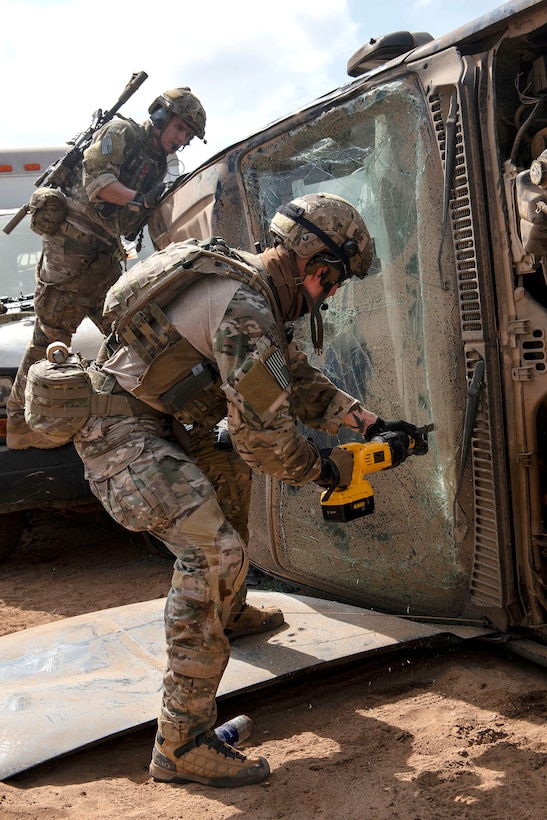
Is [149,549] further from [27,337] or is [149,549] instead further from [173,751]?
[173,751]

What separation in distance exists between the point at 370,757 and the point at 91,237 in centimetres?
355

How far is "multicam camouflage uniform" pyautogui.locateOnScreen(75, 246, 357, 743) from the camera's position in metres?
2.71

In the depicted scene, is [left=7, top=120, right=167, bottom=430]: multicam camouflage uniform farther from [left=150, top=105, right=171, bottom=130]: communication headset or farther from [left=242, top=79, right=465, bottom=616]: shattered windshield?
[left=242, top=79, right=465, bottom=616]: shattered windshield

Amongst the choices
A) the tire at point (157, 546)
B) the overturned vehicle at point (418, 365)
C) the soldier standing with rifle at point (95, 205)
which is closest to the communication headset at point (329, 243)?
the overturned vehicle at point (418, 365)

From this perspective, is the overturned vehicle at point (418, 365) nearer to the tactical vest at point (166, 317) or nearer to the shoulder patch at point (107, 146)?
the tactical vest at point (166, 317)

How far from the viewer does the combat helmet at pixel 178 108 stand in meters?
5.11

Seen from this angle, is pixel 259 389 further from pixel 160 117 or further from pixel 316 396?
pixel 160 117

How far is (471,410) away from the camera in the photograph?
3189mm

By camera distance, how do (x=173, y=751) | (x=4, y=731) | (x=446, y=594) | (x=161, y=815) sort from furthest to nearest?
1. (x=446, y=594)
2. (x=4, y=731)
3. (x=173, y=751)
4. (x=161, y=815)

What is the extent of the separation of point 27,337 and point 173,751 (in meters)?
3.19

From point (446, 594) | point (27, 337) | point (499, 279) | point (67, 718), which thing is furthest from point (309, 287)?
point (27, 337)

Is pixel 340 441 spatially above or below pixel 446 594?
above

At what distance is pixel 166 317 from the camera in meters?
2.88

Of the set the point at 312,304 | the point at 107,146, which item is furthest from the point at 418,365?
the point at 107,146
